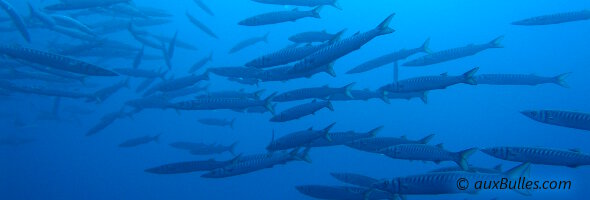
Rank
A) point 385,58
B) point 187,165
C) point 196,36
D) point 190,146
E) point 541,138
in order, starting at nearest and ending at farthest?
point 187,165 → point 385,58 → point 190,146 → point 541,138 → point 196,36

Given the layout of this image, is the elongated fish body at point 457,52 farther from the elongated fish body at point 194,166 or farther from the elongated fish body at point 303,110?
the elongated fish body at point 194,166

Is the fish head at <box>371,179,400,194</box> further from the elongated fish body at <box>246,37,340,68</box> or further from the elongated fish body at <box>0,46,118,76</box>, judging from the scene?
the elongated fish body at <box>0,46,118,76</box>

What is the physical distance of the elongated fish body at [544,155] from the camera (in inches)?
191

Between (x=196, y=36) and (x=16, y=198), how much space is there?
67.8ft

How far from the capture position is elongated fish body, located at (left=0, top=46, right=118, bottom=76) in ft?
17.7

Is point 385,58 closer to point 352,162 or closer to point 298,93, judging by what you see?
point 298,93

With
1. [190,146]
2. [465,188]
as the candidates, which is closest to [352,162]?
[190,146]

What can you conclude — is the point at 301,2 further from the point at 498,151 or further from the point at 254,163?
the point at 498,151

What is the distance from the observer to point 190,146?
→ 12.3 metres

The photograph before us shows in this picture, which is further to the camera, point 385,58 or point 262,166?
point 385,58

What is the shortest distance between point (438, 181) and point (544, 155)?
1381 mm

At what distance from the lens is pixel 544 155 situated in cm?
491

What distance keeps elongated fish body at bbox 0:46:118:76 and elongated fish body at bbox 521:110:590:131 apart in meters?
5.19

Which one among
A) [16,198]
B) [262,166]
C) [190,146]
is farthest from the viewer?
[16,198]
